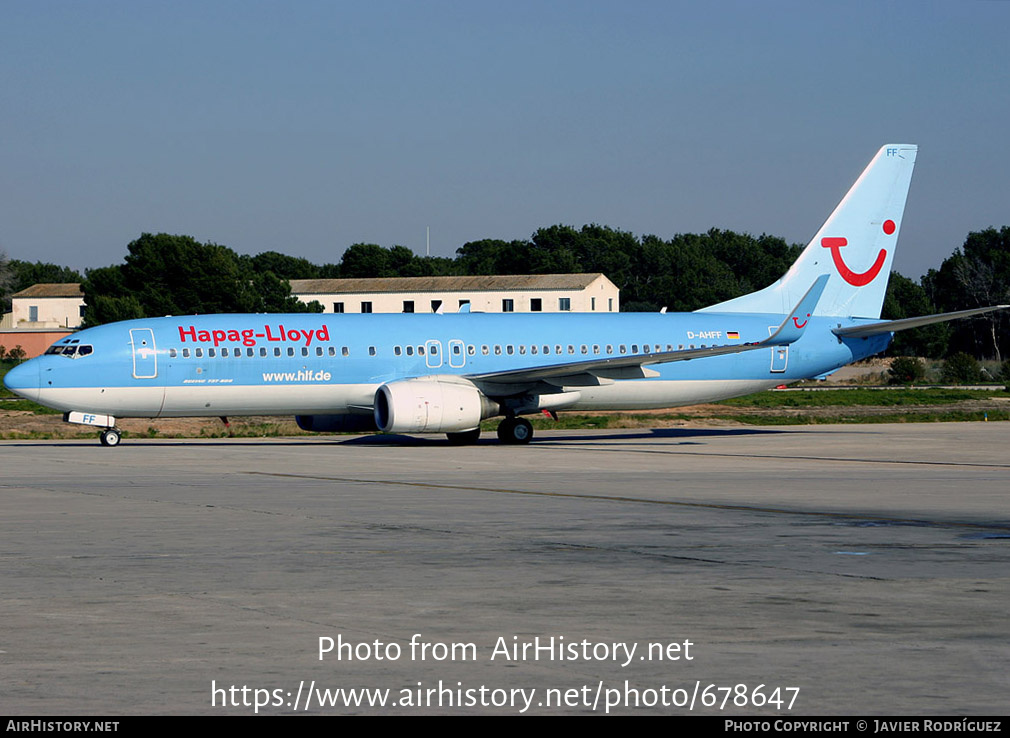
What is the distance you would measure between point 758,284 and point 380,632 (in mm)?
164973

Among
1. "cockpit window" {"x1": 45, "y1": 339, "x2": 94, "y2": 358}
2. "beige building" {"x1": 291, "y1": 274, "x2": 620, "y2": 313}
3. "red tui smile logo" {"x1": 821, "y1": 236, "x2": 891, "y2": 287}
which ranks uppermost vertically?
"beige building" {"x1": 291, "y1": 274, "x2": 620, "y2": 313}

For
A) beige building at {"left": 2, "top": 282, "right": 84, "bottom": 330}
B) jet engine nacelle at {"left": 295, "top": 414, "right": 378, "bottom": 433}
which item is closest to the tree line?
beige building at {"left": 2, "top": 282, "right": 84, "bottom": 330}

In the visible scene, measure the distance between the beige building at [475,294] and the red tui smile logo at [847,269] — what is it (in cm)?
7102

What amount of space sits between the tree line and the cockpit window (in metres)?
69.5

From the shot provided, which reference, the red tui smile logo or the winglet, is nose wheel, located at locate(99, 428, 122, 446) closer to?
the winglet

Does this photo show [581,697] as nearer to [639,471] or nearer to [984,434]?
[639,471]

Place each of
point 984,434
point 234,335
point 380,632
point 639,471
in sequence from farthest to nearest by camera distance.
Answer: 1. point 984,434
2. point 234,335
3. point 639,471
4. point 380,632

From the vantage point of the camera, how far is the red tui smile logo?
43875mm

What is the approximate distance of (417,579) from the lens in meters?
13.0

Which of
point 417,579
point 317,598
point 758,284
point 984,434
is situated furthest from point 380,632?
point 758,284

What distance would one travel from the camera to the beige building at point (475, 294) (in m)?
118

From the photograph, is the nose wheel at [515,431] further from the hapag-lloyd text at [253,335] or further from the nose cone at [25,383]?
the nose cone at [25,383]

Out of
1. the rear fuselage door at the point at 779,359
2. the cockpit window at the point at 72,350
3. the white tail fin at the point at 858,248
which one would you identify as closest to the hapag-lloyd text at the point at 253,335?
the cockpit window at the point at 72,350

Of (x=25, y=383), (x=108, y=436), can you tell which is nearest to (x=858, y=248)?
(x=108, y=436)
